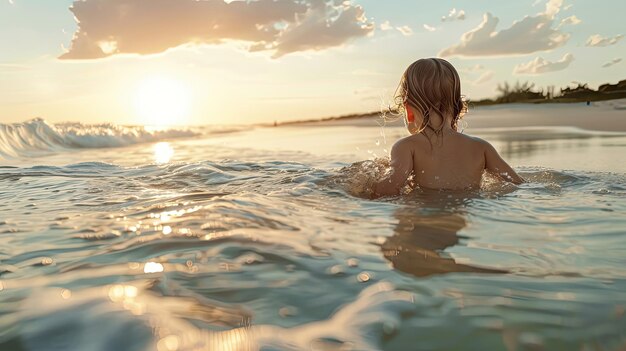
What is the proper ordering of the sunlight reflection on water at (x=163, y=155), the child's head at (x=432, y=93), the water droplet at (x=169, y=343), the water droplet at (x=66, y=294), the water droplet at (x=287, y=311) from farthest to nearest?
the sunlight reflection on water at (x=163, y=155), the child's head at (x=432, y=93), the water droplet at (x=66, y=294), the water droplet at (x=287, y=311), the water droplet at (x=169, y=343)

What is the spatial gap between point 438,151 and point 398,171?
0.36 metres

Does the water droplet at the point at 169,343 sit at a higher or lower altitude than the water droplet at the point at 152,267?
lower

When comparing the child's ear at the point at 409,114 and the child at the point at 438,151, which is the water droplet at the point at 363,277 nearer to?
the child at the point at 438,151

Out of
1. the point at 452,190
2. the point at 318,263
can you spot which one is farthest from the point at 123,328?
the point at 452,190

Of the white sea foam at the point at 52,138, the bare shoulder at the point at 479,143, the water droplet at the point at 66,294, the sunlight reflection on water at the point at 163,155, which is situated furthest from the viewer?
the white sea foam at the point at 52,138

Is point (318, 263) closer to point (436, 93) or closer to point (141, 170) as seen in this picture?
point (436, 93)

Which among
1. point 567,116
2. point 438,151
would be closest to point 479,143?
point 438,151

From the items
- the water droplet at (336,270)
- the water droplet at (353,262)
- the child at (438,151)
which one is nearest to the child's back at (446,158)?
the child at (438,151)

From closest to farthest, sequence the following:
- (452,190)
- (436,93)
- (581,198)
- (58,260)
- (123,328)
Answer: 1. (123,328)
2. (58,260)
3. (581,198)
4. (452,190)
5. (436,93)

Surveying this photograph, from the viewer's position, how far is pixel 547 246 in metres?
2.14

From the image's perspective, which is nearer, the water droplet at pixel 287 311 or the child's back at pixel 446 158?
the water droplet at pixel 287 311

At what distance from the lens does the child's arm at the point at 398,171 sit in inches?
148

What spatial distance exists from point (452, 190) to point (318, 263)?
2.16m

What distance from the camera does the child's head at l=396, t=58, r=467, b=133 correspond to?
402 cm
